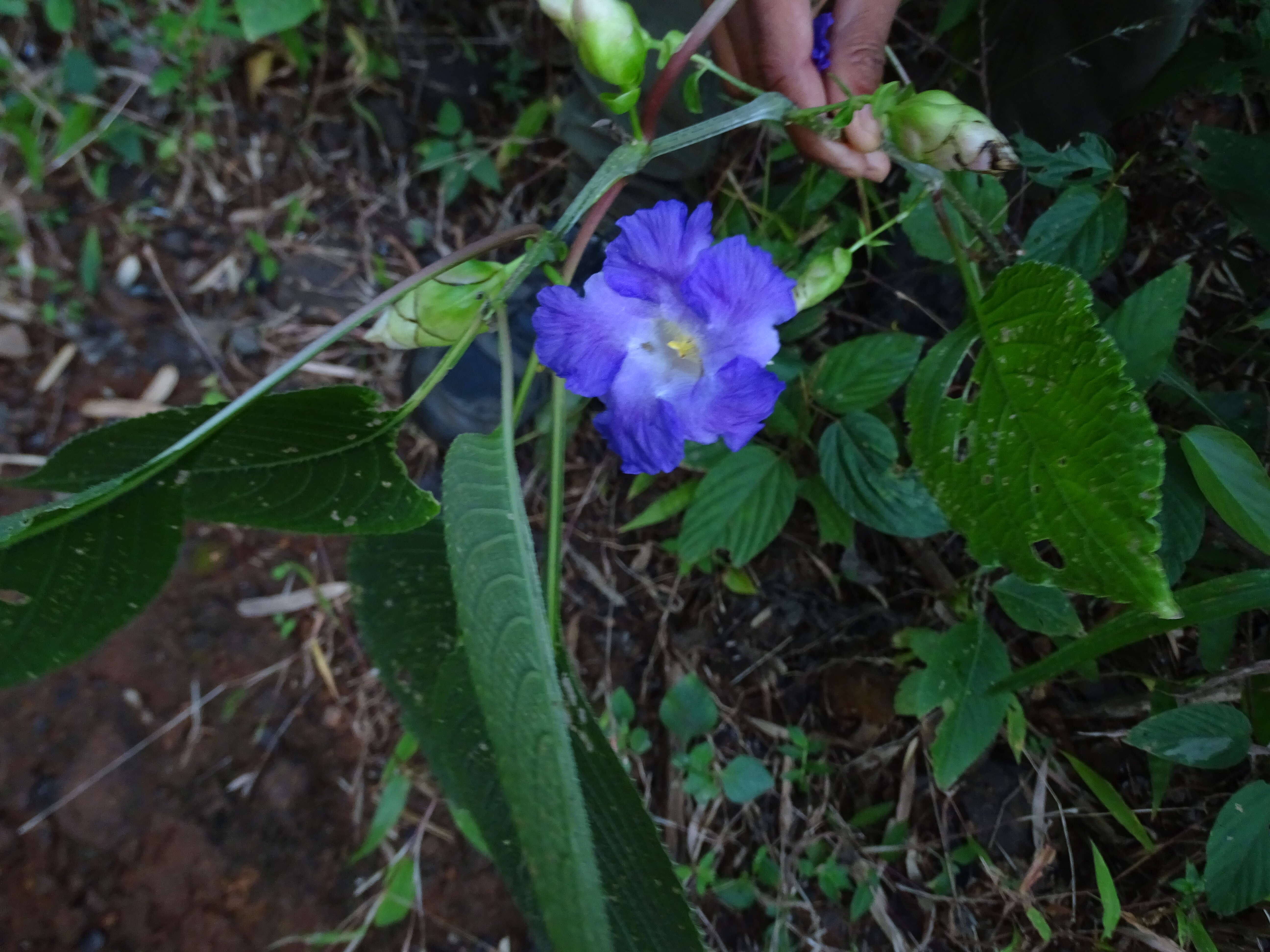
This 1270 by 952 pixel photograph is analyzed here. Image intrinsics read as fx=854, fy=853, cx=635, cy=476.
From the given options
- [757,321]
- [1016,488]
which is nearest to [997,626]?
[1016,488]

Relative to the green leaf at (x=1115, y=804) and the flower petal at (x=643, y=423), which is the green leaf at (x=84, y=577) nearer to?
the flower petal at (x=643, y=423)

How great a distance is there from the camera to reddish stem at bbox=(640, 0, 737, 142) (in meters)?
0.70

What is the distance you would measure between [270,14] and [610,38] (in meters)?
Answer: 0.65

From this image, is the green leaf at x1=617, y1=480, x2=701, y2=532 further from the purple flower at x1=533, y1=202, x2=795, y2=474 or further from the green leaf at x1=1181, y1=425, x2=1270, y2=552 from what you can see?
the green leaf at x1=1181, y1=425, x2=1270, y2=552

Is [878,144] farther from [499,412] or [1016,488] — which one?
[499,412]

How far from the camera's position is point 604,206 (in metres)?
0.77

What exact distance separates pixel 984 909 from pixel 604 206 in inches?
41.7

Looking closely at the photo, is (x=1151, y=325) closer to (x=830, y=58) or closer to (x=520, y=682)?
(x=830, y=58)

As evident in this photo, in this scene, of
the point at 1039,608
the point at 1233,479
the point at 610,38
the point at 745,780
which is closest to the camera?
the point at 610,38

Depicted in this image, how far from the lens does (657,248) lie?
74cm

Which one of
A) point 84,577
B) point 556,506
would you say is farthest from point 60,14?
point 556,506

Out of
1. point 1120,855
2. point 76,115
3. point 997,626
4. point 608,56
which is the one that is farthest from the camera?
point 76,115

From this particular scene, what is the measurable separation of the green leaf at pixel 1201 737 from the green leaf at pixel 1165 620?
0.09 metres

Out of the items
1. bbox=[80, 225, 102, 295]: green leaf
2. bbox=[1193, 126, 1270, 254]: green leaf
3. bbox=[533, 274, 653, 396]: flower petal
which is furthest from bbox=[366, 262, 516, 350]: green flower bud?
bbox=[80, 225, 102, 295]: green leaf
